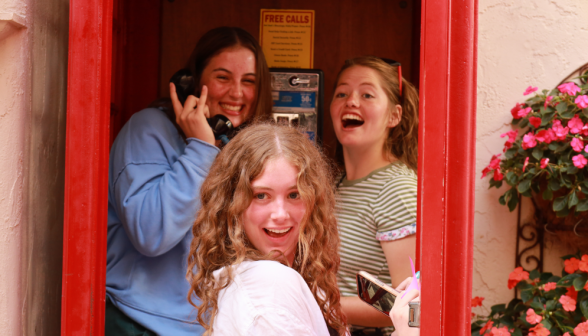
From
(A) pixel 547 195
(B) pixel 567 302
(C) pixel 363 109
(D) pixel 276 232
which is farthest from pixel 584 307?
(D) pixel 276 232

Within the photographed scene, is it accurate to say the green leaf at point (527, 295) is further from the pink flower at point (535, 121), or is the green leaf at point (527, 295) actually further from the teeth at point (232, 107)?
the teeth at point (232, 107)

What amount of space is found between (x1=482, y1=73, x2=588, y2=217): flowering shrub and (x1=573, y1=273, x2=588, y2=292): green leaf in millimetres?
232

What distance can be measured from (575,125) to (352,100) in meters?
0.80

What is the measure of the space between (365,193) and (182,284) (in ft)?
2.28

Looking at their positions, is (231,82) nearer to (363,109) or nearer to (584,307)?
(363,109)

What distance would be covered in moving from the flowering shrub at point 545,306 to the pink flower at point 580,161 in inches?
13.5

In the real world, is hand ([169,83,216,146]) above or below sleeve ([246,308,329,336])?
above

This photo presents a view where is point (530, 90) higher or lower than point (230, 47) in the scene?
lower

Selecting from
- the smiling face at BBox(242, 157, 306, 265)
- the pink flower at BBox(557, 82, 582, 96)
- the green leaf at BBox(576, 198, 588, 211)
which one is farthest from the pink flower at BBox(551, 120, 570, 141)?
the smiling face at BBox(242, 157, 306, 265)

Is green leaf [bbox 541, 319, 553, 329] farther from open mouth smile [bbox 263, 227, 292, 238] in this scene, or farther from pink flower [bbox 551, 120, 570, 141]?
open mouth smile [bbox 263, 227, 292, 238]

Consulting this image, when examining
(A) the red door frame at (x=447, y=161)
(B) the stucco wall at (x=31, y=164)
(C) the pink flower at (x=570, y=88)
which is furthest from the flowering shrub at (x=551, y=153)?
(B) the stucco wall at (x=31, y=164)

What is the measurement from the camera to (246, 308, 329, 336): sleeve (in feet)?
3.26

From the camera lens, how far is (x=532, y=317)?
182cm

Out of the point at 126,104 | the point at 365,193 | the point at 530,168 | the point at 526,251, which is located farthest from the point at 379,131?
the point at 126,104
